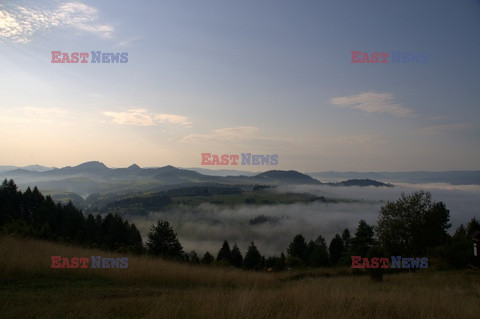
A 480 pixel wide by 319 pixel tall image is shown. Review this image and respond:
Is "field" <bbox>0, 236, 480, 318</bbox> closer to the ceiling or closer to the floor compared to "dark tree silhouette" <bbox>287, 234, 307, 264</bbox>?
closer to the ceiling

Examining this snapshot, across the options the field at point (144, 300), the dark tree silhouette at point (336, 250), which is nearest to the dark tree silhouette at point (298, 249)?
the dark tree silhouette at point (336, 250)

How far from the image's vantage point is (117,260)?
1281 centimetres

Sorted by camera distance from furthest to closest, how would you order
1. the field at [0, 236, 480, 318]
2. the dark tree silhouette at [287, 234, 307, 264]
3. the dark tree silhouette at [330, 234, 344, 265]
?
the dark tree silhouette at [287, 234, 307, 264] < the dark tree silhouette at [330, 234, 344, 265] < the field at [0, 236, 480, 318]

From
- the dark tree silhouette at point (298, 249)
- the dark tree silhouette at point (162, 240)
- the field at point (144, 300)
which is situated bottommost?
the dark tree silhouette at point (298, 249)

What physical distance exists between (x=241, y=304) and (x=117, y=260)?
7.51m

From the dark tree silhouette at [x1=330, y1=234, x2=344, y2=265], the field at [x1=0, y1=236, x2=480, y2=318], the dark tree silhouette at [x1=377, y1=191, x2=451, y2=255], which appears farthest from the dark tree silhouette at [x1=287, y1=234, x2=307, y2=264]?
the field at [x1=0, y1=236, x2=480, y2=318]

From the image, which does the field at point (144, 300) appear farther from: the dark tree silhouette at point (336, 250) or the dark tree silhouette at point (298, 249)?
the dark tree silhouette at point (336, 250)

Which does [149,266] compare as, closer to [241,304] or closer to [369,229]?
[241,304]

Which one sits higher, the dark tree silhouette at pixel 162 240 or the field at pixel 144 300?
the field at pixel 144 300

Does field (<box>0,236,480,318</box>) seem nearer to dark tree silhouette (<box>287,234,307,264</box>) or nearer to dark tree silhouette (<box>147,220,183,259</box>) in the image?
dark tree silhouette (<box>147,220,183,259</box>)

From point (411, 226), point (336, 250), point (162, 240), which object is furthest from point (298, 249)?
point (162, 240)

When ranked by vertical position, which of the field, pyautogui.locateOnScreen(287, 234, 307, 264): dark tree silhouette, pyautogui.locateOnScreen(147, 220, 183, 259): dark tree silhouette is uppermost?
the field

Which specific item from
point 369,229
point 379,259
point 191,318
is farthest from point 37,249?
point 369,229

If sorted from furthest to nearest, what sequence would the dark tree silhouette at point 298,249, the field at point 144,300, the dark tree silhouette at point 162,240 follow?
the dark tree silhouette at point 298,249 → the dark tree silhouette at point 162,240 → the field at point 144,300
